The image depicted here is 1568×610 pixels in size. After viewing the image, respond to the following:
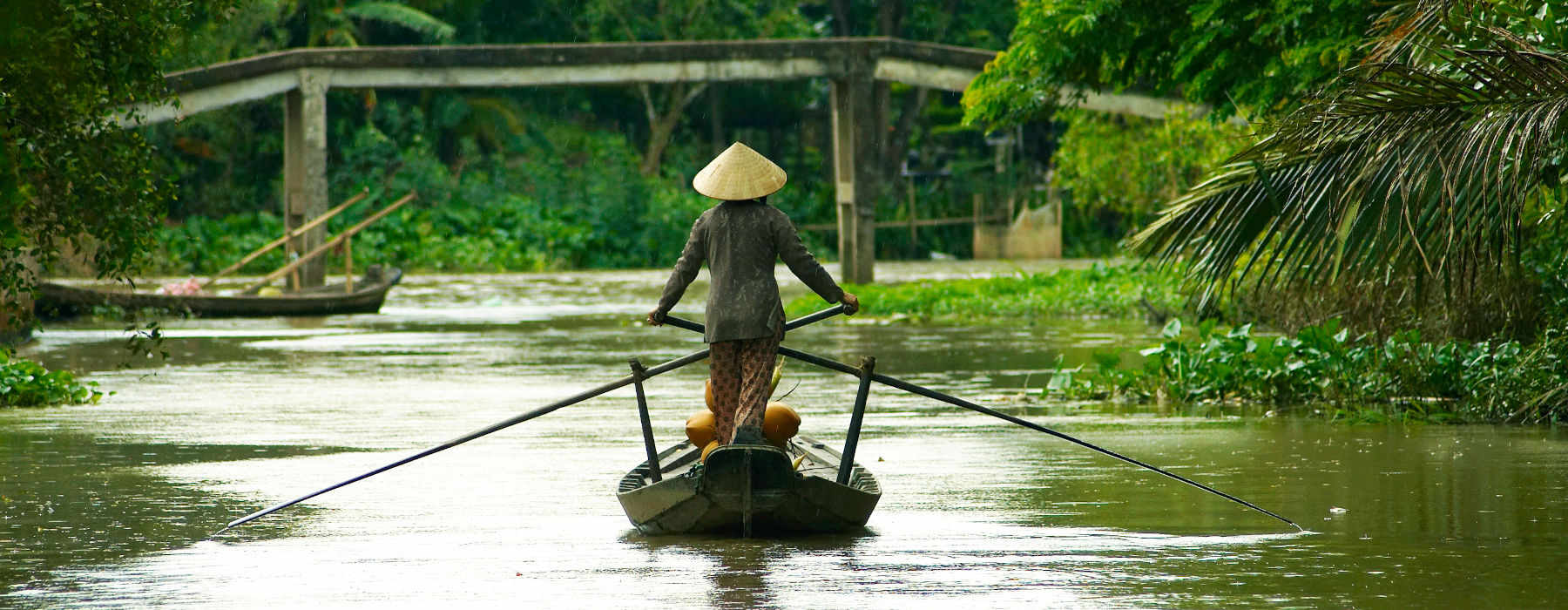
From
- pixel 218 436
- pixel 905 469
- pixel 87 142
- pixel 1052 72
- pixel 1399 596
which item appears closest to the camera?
pixel 1399 596

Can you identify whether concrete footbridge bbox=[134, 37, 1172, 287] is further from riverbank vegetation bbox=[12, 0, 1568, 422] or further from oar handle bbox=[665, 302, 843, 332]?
oar handle bbox=[665, 302, 843, 332]

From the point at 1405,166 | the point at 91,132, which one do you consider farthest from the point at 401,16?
the point at 1405,166

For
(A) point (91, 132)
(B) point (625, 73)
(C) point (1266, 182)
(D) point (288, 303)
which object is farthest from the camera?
(B) point (625, 73)

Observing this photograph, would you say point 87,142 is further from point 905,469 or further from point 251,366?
point 251,366

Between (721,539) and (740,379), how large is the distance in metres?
0.79

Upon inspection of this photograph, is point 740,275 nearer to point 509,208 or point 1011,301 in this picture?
point 1011,301

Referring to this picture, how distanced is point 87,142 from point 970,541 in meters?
5.09

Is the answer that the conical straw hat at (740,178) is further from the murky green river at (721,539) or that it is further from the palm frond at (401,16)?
the palm frond at (401,16)

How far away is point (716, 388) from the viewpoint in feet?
28.2

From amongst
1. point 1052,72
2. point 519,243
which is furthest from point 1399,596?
point 519,243

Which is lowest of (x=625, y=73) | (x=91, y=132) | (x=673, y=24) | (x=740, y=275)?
(x=740, y=275)

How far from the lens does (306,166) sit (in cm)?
3083

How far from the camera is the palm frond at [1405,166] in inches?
356

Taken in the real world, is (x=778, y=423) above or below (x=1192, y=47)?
below
